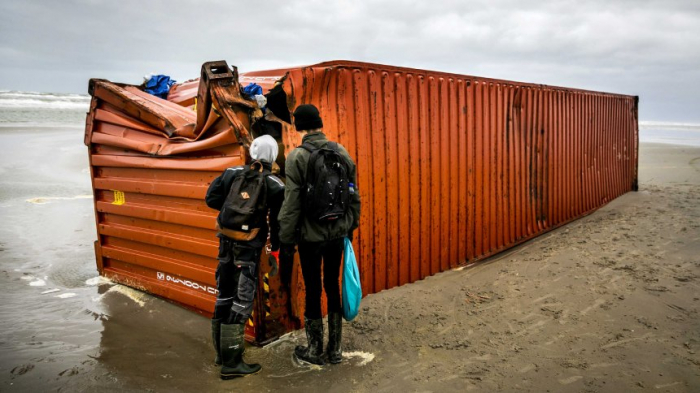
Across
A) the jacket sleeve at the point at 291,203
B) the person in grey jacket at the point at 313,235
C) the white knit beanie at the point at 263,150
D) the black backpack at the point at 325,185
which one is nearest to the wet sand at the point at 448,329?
the person in grey jacket at the point at 313,235

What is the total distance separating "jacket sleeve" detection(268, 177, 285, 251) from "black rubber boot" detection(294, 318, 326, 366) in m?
0.71

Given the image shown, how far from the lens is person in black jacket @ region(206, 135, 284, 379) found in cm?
363

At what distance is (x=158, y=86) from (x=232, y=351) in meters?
4.21

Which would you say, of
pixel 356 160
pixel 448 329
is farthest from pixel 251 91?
pixel 448 329

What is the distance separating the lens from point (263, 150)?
3641 mm

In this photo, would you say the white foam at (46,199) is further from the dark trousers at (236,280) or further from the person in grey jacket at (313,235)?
the person in grey jacket at (313,235)

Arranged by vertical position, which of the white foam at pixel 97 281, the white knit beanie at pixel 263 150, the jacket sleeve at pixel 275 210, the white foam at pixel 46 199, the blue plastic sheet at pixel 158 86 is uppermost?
the blue plastic sheet at pixel 158 86

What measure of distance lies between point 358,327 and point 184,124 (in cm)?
282

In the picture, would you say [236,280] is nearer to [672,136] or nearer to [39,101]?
[39,101]

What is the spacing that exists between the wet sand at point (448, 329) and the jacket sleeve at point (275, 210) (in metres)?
1.05

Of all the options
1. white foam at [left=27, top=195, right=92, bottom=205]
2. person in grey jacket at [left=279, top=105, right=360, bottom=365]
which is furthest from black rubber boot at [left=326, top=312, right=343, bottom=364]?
white foam at [left=27, top=195, right=92, bottom=205]

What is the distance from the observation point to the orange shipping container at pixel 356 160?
4316 millimetres

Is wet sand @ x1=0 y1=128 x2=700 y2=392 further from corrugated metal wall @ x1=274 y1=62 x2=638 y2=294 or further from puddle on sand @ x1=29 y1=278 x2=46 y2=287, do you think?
corrugated metal wall @ x1=274 y1=62 x2=638 y2=294

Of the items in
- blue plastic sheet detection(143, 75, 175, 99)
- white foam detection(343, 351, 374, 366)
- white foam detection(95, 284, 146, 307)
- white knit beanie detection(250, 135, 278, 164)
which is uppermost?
blue plastic sheet detection(143, 75, 175, 99)
